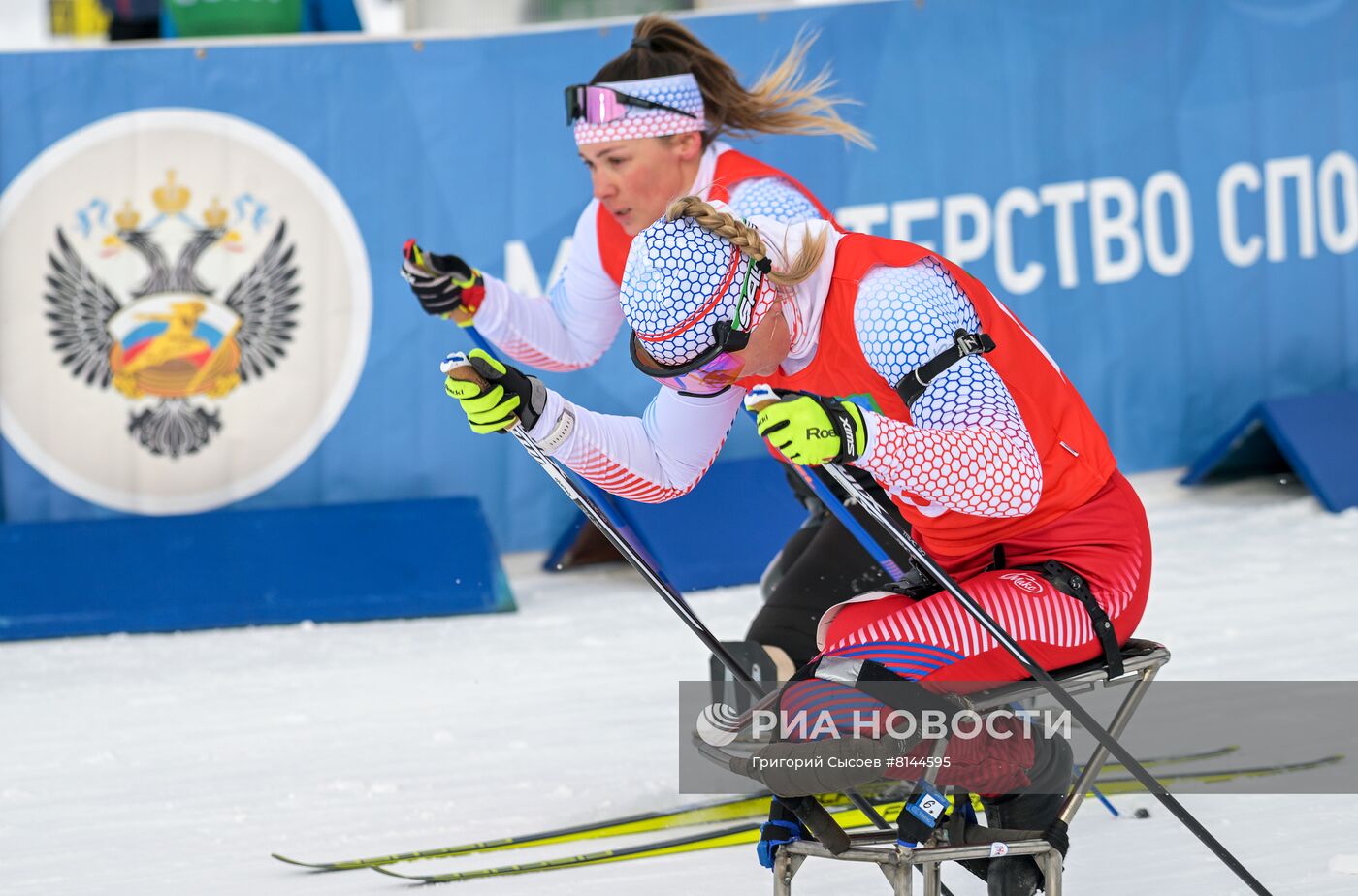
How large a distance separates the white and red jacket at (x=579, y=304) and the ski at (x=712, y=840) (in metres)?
1.21

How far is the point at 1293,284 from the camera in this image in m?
6.88

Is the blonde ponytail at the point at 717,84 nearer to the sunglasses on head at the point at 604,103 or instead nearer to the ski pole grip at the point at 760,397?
the sunglasses on head at the point at 604,103

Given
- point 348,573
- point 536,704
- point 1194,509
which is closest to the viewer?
point 536,704

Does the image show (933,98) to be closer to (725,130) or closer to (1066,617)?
(725,130)

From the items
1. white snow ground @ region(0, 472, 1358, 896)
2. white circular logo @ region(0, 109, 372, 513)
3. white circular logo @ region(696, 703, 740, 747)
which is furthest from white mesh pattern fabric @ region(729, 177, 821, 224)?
white circular logo @ region(0, 109, 372, 513)

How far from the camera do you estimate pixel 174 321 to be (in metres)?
6.12

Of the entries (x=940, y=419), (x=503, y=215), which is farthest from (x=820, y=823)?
(x=503, y=215)

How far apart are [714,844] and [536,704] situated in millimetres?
1271

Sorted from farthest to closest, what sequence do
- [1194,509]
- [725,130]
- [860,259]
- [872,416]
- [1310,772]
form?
[1194,509], [725,130], [1310,772], [860,259], [872,416]

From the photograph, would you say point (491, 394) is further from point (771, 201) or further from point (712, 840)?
point (712, 840)

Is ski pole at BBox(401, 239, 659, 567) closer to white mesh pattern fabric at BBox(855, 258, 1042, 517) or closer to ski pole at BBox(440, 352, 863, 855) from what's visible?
ski pole at BBox(440, 352, 863, 855)

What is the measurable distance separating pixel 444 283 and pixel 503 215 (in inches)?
104

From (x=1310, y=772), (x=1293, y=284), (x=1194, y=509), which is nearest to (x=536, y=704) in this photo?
(x=1310, y=772)

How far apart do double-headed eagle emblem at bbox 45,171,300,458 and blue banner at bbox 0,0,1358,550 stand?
0.01m
